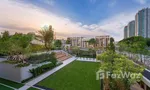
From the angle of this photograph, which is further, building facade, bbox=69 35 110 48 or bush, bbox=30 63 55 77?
building facade, bbox=69 35 110 48

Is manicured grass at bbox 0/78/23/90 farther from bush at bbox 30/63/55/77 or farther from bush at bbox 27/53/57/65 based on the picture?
bush at bbox 27/53/57/65

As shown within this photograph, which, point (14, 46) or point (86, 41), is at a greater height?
point (86, 41)

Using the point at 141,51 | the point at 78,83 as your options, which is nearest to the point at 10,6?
the point at 78,83

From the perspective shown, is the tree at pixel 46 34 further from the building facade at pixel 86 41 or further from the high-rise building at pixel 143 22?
the building facade at pixel 86 41

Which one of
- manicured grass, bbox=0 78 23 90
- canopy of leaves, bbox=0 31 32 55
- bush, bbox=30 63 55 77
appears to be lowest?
manicured grass, bbox=0 78 23 90

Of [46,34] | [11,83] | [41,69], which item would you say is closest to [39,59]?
[41,69]

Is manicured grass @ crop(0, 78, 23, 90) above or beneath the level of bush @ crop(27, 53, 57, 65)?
beneath

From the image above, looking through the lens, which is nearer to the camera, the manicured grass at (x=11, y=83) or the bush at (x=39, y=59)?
the manicured grass at (x=11, y=83)

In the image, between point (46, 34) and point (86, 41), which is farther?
point (86, 41)

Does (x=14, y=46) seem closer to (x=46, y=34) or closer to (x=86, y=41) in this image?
(x=46, y=34)

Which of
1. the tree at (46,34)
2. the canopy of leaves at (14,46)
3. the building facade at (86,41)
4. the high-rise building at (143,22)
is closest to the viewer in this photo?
the canopy of leaves at (14,46)

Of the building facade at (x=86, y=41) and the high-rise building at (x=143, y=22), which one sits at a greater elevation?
the high-rise building at (x=143, y=22)

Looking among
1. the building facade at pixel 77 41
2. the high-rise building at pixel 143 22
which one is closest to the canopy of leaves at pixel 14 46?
the high-rise building at pixel 143 22

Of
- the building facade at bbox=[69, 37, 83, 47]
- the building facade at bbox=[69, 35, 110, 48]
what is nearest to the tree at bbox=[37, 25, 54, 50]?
the building facade at bbox=[69, 35, 110, 48]
